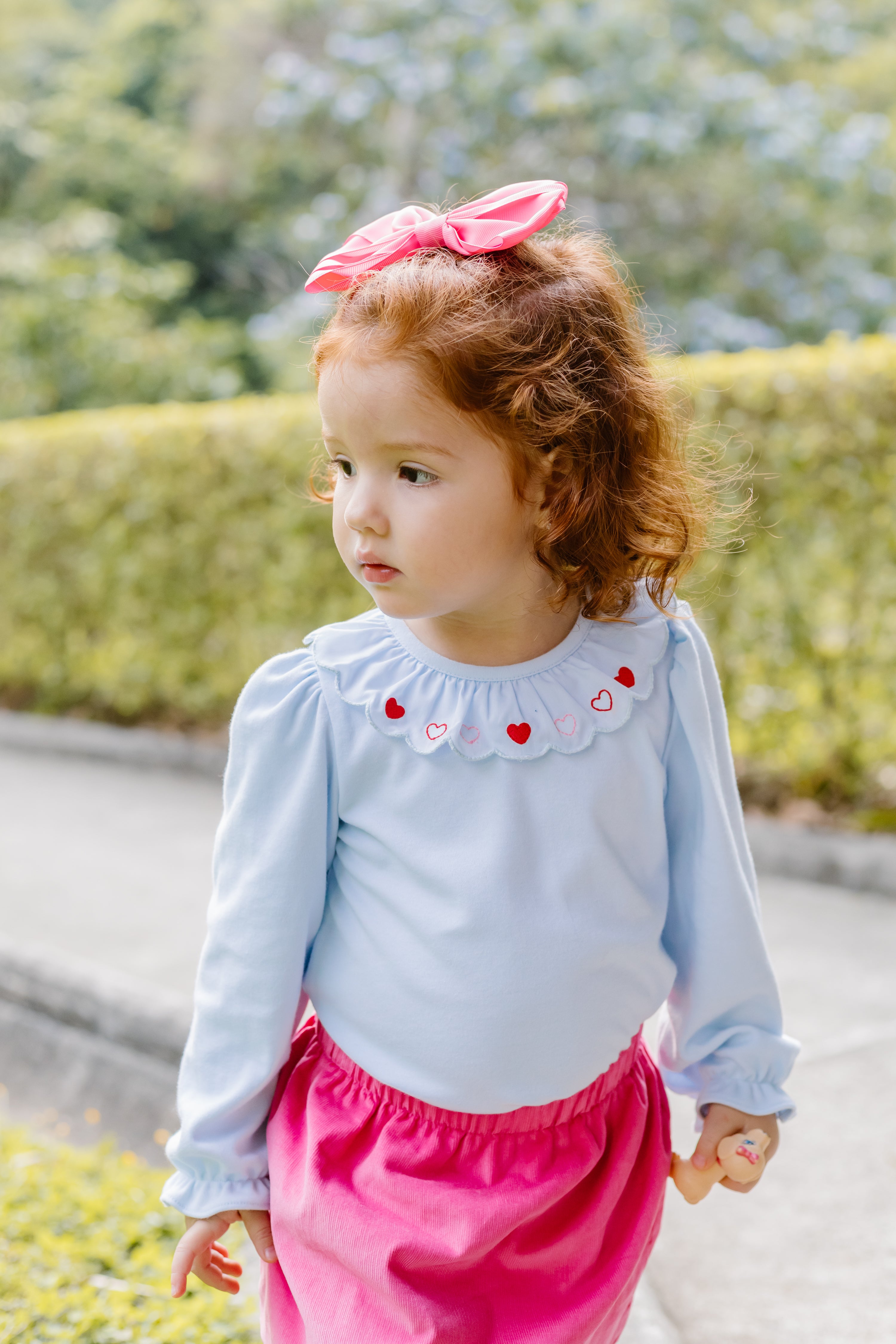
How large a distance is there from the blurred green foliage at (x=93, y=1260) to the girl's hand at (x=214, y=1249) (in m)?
0.69

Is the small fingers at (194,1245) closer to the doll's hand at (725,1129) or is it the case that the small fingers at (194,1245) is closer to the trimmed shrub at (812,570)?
the doll's hand at (725,1129)

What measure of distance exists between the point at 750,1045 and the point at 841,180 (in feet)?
33.3

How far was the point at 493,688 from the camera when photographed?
131cm

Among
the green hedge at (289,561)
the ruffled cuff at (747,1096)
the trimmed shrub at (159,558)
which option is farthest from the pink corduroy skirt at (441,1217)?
the trimmed shrub at (159,558)

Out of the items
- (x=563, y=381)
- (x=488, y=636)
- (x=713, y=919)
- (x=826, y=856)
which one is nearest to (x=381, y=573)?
(x=488, y=636)

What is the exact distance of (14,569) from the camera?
6633 millimetres

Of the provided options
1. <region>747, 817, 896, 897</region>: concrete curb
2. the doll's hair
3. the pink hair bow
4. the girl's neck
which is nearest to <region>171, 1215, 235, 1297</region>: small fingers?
the girl's neck

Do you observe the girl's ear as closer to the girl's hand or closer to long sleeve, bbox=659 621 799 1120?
long sleeve, bbox=659 621 799 1120

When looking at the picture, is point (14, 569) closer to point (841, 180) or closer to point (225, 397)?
point (225, 397)

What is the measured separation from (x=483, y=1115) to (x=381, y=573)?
60 centimetres

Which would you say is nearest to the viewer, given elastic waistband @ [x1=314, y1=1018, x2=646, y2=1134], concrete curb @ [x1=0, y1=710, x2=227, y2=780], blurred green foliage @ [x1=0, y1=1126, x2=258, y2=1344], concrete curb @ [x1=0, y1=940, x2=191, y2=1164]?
elastic waistband @ [x1=314, y1=1018, x2=646, y2=1134]

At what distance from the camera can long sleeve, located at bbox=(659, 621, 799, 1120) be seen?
4.50ft

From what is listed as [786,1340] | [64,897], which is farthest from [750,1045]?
[64,897]

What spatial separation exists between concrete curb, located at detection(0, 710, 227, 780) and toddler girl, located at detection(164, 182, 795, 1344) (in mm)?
4369
